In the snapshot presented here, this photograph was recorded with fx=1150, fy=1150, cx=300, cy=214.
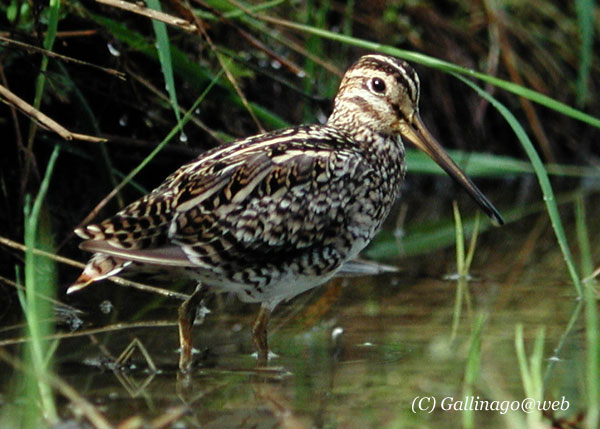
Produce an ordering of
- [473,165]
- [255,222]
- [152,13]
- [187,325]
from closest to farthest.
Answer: [255,222]
[187,325]
[152,13]
[473,165]

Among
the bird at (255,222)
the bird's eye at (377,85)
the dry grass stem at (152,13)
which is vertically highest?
the bird's eye at (377,85)

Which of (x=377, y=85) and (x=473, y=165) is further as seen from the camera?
(x=473, y=165)

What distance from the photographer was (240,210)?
4117mm

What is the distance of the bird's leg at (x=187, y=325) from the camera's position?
402 centimetres

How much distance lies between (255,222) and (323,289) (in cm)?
142

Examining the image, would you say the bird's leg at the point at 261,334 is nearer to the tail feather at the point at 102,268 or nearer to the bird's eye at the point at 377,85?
the tail feather at the point at 102,268

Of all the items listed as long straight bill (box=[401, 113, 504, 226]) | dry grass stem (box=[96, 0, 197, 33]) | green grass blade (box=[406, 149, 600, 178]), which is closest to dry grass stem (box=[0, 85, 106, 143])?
dry grass stem (box=[96, 0, 197, 33])

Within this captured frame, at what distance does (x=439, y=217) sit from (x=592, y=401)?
440 cm

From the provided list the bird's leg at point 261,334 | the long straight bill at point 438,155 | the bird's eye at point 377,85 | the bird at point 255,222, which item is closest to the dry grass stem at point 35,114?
the bird at point 255,222

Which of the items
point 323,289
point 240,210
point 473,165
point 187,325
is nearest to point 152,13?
point 240,210

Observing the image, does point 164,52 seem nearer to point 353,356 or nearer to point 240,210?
point 240,210

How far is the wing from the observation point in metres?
4.04

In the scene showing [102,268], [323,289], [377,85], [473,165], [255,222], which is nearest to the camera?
[102,268]

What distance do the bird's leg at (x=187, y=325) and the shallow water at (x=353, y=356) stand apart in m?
0.05
